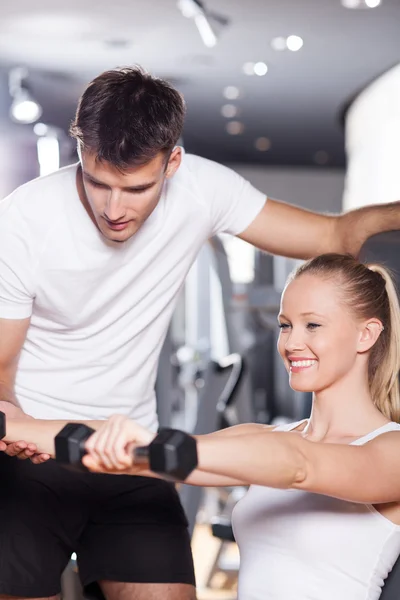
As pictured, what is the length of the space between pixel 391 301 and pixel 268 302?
2.80 metres

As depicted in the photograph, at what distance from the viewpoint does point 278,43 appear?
6492 millimetres

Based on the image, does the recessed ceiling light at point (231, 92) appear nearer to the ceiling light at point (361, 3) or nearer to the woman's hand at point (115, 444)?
the ceiling light at point (361, 3)

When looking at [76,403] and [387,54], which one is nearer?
[76,403]

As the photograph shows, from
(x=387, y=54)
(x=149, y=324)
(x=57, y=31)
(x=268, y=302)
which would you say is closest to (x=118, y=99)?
(x=149, y=324)

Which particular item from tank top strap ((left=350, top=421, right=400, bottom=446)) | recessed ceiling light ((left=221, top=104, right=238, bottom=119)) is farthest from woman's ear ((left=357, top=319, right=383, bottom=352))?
recessed ceiling light ((left=221, top=104, right=238, bottom=119))

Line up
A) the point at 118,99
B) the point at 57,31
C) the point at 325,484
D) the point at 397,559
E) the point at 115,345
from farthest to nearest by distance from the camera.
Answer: the point at 57,31 < the point at 115,345 < the point at 118,99 < the point at 397,559 < the point at 325,484

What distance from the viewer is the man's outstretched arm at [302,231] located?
1.78 meters

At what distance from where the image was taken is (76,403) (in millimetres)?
1748

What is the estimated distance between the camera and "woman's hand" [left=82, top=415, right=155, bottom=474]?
3.51ft

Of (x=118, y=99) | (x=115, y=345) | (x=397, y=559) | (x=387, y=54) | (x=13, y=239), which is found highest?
(x=387, y=54)

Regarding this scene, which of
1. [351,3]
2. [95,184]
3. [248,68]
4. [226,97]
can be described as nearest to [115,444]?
[95,184]

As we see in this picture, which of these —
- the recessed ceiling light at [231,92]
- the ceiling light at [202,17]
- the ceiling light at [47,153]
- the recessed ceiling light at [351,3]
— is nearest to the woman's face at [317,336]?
the ceiling light at [202,17]

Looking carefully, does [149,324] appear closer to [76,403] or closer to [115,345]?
[115,345]

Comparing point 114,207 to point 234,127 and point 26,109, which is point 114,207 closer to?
point 26,109
